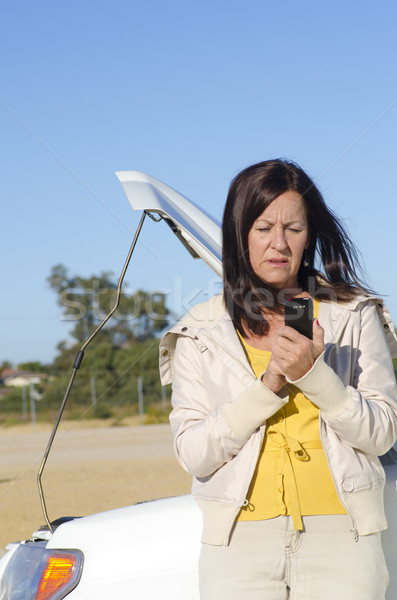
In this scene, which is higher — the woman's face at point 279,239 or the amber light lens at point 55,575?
the woman's face at point 279,239

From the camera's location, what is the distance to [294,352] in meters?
1.87

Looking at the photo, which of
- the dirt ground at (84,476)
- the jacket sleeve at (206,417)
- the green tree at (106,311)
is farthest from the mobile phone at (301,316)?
the green tree at (106,311)

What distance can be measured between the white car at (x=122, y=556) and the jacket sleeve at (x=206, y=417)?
0.25 m

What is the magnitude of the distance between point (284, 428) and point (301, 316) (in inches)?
12.3

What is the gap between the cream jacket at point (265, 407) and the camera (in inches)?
74.2

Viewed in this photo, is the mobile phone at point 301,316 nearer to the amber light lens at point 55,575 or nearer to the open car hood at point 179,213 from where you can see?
the open car hood at point 179,213

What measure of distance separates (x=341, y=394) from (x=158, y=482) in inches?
335

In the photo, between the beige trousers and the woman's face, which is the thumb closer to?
the woman's face

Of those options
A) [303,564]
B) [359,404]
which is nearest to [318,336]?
[359,404]

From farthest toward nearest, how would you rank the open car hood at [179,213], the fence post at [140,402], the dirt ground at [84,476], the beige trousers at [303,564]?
1. the fence post at [140,402]
2. the dirt ground at [84,476]
3. the open car hood at [179,213]
4. the beige trousers at [303,564]

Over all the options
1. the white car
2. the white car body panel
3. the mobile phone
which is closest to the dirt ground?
the white car

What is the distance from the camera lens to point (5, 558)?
2352mm

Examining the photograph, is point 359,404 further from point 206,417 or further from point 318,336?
point 206,417

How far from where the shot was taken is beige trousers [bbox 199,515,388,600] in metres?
1.85
